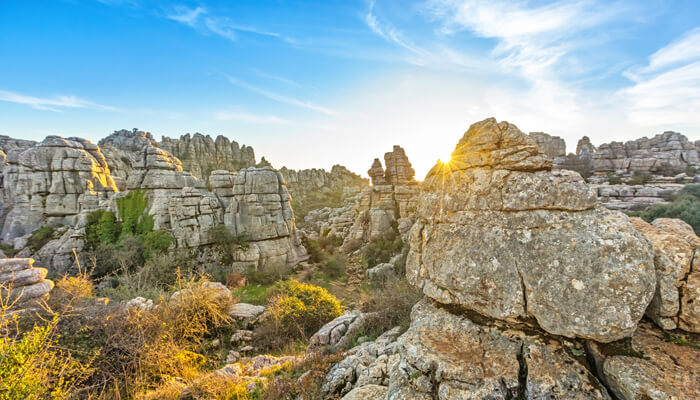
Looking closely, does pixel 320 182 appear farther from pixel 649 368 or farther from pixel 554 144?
pixel 649 368

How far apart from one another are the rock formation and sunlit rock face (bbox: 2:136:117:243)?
2377 centimetres

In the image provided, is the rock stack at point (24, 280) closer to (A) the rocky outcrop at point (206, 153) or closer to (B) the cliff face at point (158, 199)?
(B) the cliff face at point (158, 199)

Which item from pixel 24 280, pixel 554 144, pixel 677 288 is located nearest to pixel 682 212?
pixel 677 288

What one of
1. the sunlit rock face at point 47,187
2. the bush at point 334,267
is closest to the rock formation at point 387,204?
the bush at point 334,267

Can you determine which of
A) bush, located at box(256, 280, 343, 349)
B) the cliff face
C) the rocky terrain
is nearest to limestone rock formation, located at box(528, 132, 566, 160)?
the cliff face

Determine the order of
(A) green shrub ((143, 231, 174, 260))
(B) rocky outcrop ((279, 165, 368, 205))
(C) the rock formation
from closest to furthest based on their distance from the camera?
(A) green shrub ((143, 231, 174, 260)) → (C) the rock formation → (B) rocky outcrop ((279, 165, 368, 205))

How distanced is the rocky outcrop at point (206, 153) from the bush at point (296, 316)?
47.0 metres

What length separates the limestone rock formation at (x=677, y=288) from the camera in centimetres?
228

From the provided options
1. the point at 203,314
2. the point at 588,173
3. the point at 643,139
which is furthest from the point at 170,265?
the point at 643,139

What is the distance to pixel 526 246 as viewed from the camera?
272 centimetres

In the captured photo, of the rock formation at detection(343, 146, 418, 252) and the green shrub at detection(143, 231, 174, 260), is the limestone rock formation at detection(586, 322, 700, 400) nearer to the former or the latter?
the green shrub at detection(143, 231, 174, 260)

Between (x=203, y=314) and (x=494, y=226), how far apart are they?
31.9ft

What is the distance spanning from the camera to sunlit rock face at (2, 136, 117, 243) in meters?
20.0

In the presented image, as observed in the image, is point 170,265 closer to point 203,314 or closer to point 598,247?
point 203,314
